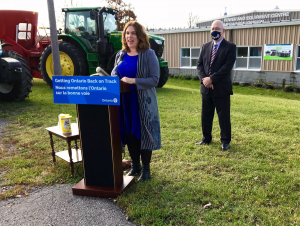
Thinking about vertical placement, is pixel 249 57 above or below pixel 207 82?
above

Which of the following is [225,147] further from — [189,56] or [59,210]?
[189,56]

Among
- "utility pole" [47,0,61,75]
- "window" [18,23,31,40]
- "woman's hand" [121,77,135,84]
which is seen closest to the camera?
"woman's hand" [121,77,135,84]

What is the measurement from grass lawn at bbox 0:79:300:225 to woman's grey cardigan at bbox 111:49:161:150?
57 centimetres

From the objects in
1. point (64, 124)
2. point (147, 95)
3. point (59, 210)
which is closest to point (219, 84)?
point (147, 95)

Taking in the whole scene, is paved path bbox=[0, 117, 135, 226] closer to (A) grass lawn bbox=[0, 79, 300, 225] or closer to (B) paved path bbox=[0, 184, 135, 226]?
(B) paved path bbox=[0, 184, 135, 226]

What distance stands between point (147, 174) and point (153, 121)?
0.71 meters

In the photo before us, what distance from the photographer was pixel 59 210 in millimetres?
2820

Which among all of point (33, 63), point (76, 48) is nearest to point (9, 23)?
point (33, 63)

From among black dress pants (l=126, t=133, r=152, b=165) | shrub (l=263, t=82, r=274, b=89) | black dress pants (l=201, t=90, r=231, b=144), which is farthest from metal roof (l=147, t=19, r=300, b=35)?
black dress pants (l=126, t=133, r=152, b=165)

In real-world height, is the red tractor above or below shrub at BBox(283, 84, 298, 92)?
above

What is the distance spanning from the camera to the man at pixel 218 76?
413cm

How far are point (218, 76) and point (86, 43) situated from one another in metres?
6.70

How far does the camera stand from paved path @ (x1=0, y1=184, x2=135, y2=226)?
2627mm

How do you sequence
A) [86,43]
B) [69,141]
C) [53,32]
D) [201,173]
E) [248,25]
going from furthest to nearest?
[248,25] → [86,43] → [53,32] → [201,173] → [69,141]
